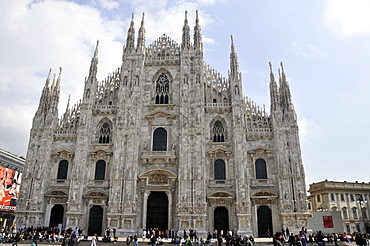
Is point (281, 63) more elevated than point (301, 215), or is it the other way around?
point (281, 63)

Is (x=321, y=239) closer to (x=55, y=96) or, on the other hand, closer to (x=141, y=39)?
(x=141, y=39)

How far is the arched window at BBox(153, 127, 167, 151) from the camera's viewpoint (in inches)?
1216

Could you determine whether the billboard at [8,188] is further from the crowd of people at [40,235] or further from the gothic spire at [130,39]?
the gothic spire at [130,39]

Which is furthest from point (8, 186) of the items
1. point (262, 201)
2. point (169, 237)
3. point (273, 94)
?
point (273, 94)

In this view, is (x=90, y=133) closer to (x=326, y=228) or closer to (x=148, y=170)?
(x=148, y=170)

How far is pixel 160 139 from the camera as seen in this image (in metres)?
31.2

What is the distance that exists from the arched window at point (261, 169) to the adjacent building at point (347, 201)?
27658mm

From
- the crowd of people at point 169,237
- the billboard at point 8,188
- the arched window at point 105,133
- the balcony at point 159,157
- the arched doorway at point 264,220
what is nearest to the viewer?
the crowd of people at point 169,237

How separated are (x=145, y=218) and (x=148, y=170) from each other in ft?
15.2

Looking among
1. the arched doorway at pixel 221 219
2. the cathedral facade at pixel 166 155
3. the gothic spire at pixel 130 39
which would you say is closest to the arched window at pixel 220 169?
the cathedral facade at pixel 166 155

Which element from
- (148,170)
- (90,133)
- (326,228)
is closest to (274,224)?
(326,228)

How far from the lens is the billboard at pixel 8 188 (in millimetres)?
38469

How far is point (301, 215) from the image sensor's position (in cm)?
2673

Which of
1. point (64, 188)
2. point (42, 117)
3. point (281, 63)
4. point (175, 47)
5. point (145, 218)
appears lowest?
point (145, 218)
